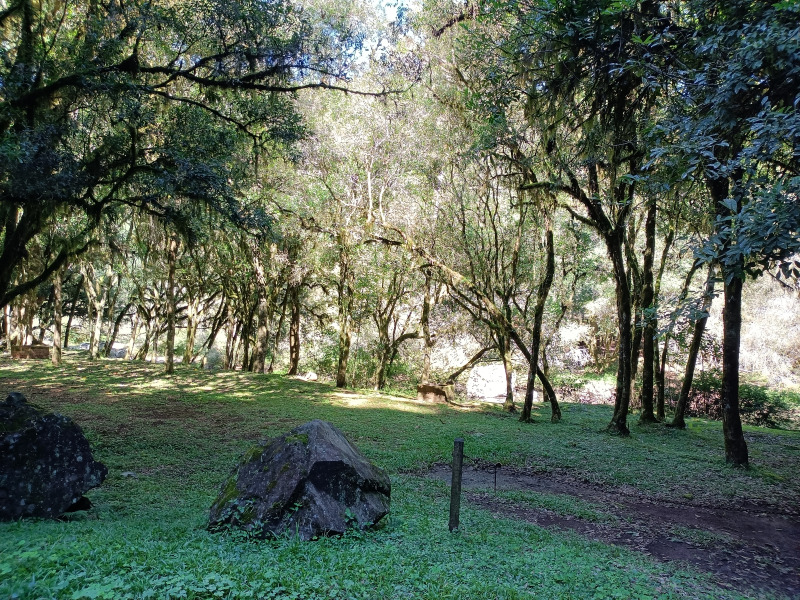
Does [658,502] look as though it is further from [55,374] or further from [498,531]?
[55,374]

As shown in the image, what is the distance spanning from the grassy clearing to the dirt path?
338mm

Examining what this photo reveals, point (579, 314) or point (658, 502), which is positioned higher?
point (579, 314)

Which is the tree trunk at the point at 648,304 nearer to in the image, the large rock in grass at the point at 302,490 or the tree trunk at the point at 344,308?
the tree trunk at the point at 344,308

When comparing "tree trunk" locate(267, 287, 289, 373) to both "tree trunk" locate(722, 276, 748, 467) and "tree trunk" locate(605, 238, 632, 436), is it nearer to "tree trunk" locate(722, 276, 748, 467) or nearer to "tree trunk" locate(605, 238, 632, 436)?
"tree trunk" locate(605, 238, 632, 436)

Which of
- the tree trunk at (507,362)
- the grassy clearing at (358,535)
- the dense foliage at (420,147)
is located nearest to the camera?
the grassy clearing at (358,535)

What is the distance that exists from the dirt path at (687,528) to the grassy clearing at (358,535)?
34 centimetres

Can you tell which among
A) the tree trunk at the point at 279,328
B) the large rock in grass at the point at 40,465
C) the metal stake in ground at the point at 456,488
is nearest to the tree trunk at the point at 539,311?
the metal stake in ground at the point at 456,488

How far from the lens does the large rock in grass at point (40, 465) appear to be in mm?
4395

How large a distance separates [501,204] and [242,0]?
1133 cm

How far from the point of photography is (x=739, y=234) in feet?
15.2

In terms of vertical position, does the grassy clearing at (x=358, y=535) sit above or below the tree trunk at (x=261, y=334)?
below

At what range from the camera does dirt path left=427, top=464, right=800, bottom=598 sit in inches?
174

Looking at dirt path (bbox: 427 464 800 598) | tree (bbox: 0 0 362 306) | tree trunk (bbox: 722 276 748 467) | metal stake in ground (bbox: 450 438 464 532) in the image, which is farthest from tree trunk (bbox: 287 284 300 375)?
metal stake in ground (bbox: 450 438 464 532)

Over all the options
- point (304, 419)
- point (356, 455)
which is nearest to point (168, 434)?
point (304, 419)
